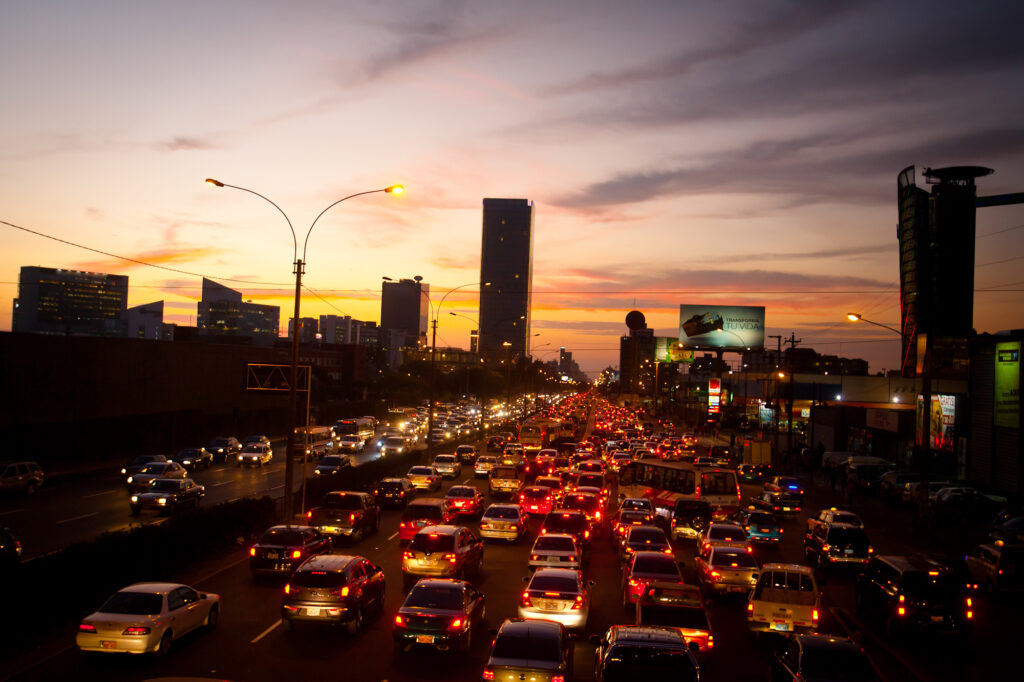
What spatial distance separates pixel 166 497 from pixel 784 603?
24.6 meters

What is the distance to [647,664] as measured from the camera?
423 inches

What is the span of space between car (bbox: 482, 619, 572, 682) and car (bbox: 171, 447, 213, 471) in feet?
144

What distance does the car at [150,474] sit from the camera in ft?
123

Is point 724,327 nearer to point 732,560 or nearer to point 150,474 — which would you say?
point 150,474

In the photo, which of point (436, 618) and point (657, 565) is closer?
point (436, 618)

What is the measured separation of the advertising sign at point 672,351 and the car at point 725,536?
79.4 metres

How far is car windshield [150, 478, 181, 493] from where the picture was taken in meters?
33.4

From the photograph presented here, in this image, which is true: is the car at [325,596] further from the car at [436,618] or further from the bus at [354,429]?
the bus at [354,429]

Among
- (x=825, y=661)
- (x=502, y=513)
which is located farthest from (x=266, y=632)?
(x=502, y=513)

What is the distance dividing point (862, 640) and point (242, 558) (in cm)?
1688

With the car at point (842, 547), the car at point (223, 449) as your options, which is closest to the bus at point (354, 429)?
the car at point (223, 449)

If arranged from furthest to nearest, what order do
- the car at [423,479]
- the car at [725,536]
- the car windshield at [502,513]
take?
the car at [423,479] < the car windshield at [502,513] < the car at [725,536]

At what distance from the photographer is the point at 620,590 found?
22.0m

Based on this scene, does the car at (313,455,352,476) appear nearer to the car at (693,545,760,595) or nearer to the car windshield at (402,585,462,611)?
the car at (693,545,760,595)
